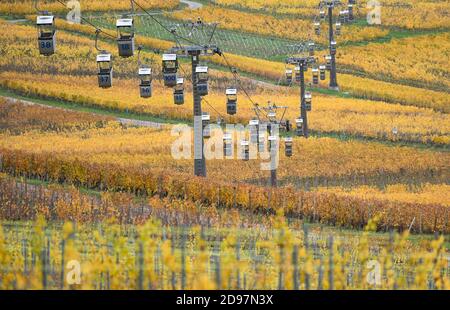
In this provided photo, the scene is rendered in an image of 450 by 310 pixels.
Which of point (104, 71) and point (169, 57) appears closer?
point (104, 71)

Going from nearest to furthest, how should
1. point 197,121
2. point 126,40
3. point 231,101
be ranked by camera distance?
point 126,40, point 197,121, point 231,101

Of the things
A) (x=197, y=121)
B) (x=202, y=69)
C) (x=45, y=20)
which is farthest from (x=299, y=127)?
(x=45, y=20)

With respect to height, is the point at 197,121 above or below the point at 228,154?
above

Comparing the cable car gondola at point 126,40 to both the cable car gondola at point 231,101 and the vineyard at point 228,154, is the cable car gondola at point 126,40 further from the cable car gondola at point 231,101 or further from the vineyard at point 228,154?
the cable car gondola at point 231,101

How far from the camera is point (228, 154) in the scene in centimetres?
5166

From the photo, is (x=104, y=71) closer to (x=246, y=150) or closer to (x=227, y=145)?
(x=227, y=145)

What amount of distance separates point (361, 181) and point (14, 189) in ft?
55.6

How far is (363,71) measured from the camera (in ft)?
288

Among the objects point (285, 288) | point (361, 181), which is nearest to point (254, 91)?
point (361, 181)

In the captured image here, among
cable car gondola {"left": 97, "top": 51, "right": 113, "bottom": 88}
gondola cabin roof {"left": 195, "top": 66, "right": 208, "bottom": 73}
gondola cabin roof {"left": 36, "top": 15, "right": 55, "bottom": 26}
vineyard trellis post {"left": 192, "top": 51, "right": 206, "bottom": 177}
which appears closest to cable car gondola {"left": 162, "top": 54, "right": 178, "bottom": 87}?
gondola cabin roof {"left": 195, "top": 66, "right": 208, "bottom": 73}

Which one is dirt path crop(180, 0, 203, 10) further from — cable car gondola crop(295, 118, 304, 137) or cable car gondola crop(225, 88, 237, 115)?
cable car gondola crop(225, 88, 237, 115)

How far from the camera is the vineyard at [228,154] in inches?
878

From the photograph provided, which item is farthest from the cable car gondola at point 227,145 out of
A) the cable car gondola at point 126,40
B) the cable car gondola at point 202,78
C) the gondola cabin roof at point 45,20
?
the gondola cabin roof at point 45,20
